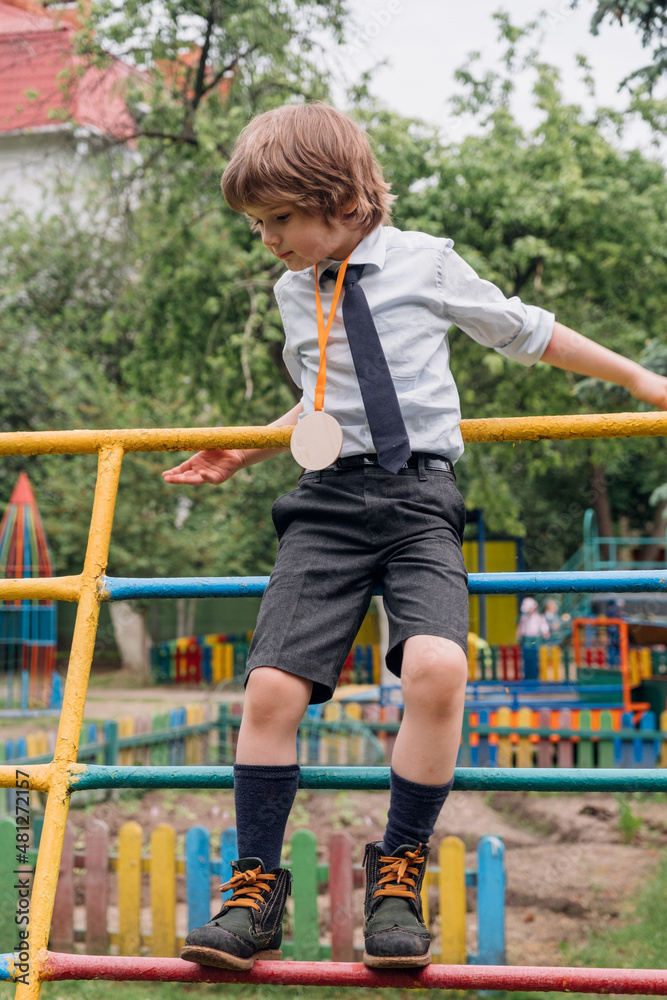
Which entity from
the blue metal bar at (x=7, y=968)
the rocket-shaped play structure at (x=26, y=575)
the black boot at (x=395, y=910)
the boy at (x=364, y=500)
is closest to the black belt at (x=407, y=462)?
the boy at (x=364, y=500)

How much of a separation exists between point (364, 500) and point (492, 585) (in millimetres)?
265

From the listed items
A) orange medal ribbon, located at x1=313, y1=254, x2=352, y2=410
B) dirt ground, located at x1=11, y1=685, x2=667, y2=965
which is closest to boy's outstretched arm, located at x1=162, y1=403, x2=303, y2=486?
orange medal ribbon, located at x1=313, y1=254, x2=352, y2=410

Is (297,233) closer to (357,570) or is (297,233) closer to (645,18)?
(357,570)

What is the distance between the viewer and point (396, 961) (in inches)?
48.1

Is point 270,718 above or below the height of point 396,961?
above

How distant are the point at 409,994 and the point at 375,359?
2752 mm

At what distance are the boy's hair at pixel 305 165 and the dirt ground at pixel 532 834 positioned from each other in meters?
3.42

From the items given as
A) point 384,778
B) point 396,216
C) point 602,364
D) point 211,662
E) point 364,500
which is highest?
point 396,216

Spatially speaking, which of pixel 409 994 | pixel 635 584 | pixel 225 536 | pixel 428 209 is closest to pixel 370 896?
pixel 635 584

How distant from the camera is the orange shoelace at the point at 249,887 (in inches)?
52.2

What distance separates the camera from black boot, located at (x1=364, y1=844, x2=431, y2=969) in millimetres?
1235

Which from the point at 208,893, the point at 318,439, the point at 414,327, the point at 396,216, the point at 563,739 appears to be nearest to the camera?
the point at 318,439

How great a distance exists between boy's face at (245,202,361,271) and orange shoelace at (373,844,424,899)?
991 mm

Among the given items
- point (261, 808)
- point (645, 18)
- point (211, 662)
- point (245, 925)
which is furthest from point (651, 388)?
point (211, 662)
